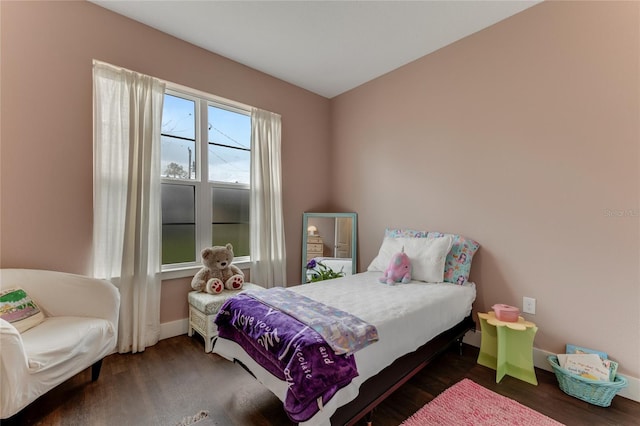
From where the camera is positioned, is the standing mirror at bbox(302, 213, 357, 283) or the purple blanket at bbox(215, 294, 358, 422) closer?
the purple blanket at bbox(215, 294, 358, 422)

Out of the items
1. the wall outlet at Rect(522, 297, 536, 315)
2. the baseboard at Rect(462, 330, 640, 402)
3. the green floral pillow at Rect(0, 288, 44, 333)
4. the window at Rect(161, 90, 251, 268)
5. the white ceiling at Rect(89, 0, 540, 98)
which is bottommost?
the baseboard at Rect(462, 330, 640, 402)

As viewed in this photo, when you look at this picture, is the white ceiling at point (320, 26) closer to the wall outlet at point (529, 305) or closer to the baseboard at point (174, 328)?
the wall outlet at point (529, 305)

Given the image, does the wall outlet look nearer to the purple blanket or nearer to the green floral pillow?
the purple blanket

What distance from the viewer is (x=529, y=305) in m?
2.16

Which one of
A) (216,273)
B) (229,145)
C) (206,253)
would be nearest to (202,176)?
(229,145)

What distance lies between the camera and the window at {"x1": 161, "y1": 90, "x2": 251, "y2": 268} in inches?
105

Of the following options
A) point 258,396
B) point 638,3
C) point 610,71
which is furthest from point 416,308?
point 638,3

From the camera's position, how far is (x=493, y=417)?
156cm

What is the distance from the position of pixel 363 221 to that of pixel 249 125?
180 centimetres

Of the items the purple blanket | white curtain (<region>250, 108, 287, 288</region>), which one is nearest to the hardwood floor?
the purple blanket

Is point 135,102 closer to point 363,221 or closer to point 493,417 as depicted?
point 363,221

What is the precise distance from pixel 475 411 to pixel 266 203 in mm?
2506

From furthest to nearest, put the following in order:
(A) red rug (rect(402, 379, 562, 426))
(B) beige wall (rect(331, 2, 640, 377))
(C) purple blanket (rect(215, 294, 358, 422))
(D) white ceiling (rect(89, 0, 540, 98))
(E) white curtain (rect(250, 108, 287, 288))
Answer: (E) white curtain (rect(250, 108, 287, 288)) → (D) white ceiling (rect(89, 0, 540, 98)) → (B) beige wall (rect(331, 2, 640, 377)) → (A) red rug (rect(402, 379, 562, 426)) → (C) purple blanket (rect(215, 294, 358, 422))

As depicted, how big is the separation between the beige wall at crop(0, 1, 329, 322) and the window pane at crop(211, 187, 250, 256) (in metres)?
0.68
